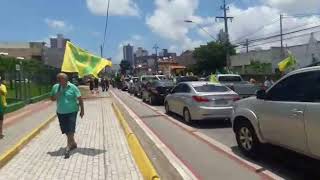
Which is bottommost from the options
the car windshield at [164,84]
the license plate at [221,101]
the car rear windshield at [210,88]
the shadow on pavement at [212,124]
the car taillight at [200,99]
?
the shadow on pavement at [212,124]

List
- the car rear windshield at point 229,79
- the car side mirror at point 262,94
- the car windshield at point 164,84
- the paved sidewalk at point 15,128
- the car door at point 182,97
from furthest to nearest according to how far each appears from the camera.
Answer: the car windshield at point 164,84 < the car rear windshield at point 229,79 < the car door at point 182,97 < the paved sidewalk at point 15,128 < the car side mirror at point 262,94

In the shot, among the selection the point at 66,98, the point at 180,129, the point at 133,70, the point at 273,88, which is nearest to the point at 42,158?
the point at 66,98

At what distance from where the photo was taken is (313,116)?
26.2 ft

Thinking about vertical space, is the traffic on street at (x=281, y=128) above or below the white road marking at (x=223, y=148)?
above

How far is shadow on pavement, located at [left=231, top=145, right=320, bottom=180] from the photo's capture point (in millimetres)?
8945

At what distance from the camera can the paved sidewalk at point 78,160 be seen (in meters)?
8.87

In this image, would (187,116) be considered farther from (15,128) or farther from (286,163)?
(286,163)

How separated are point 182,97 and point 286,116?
1003 cm

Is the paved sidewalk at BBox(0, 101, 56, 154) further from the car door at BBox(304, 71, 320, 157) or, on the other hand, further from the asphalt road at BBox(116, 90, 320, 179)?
the car door at BBox(304, 71, 320, 157)

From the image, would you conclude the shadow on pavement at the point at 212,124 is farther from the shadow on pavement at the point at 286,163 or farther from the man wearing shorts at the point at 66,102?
the man wearing shorts at the point at 66,102

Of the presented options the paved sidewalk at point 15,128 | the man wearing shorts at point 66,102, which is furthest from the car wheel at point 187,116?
the man wearing shorts at point 66,102

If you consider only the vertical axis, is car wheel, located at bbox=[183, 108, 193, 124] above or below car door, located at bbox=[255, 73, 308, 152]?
below

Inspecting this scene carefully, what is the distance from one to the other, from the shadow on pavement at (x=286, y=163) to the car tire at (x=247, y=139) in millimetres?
130

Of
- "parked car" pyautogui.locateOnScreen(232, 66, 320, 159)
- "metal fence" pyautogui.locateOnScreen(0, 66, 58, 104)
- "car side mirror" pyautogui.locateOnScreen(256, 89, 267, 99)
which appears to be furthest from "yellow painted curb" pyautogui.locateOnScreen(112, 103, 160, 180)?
"metal fence" pyautogui.locateOnScreen(0, 66, 58, 104)
